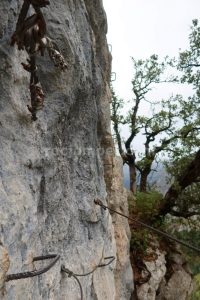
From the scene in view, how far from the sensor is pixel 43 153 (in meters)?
5.50

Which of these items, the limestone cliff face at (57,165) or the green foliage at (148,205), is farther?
the green foliage at (148,205)

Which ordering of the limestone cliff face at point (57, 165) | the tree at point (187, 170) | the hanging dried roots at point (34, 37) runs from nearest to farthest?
the hanging dried roots at point (34, 37) → the limestone cliff face at point (57, 165) → the tree at point (187, 170)

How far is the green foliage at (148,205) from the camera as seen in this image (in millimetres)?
16031

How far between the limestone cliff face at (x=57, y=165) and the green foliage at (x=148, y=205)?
7.23 metres

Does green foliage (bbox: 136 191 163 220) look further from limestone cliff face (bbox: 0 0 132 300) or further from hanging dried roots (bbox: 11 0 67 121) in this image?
hanging dried roots (bbox: 11 0 67 121)

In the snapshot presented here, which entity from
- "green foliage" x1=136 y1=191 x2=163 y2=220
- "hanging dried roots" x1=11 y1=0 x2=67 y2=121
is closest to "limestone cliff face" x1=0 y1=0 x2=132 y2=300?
"hanging dried roots" x1=11 y1=0 x2=67 y2=121

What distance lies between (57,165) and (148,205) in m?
10.7

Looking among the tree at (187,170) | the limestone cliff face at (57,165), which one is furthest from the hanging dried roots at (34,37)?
the tree at (187,170)

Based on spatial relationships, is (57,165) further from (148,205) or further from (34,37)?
(148,205)

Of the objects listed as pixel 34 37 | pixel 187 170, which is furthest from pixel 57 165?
pixel 187 170

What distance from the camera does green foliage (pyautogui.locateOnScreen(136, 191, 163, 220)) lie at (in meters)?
16.0

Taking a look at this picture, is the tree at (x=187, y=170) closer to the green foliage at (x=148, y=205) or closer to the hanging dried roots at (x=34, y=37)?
the green foliage at (x=148, y=205)

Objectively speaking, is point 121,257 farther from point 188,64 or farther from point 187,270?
point 188,64

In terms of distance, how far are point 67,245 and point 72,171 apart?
4.64ft
